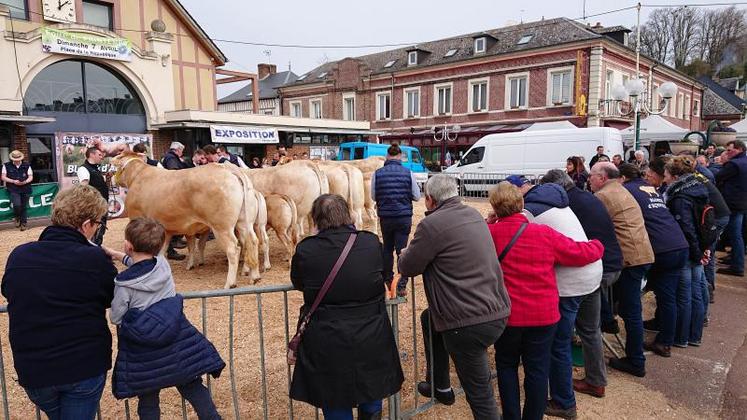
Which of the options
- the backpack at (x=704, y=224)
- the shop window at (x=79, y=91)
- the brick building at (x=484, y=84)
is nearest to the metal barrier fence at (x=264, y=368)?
the backpack at (x=704, y=224)

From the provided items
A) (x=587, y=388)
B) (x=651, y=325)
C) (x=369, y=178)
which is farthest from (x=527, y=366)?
(x=369, y=178)

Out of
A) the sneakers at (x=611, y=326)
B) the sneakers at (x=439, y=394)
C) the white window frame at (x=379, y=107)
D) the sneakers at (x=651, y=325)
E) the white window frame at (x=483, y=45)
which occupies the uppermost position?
the white window frame at (x=483, y=45)

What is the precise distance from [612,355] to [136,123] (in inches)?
753

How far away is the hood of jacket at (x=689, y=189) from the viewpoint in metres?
4.85

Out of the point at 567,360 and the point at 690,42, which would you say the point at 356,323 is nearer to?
the point at 567,360

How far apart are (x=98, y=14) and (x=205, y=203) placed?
1587 cm

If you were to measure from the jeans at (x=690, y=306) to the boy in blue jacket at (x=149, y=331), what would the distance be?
4464mm

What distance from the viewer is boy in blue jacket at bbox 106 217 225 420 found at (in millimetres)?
2471

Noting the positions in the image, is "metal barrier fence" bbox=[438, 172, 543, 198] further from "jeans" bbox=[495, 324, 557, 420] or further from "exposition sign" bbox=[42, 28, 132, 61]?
"jeans" bbox=[495, 324, 557, 420]

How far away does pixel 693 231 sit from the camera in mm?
4789

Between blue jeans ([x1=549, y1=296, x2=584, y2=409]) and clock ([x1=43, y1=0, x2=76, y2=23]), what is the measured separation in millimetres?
19025

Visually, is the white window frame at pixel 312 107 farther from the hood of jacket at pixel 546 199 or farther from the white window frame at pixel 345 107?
the hood of jacket at pixel 546 199

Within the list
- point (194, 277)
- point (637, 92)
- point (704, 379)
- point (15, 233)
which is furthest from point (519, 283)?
point (637, 92)

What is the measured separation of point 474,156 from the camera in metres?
20.8
